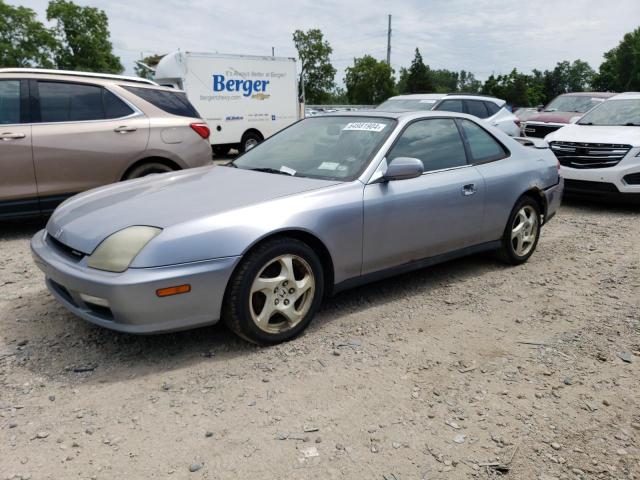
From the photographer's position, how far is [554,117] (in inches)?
515

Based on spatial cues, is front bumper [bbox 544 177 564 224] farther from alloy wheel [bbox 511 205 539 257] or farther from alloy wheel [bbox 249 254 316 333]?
alloy wheel [bbox 249 254 316 333]

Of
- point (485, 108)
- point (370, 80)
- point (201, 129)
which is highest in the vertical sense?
point (370, 80)

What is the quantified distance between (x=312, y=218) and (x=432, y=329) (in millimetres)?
1119

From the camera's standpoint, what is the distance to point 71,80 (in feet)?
18.9

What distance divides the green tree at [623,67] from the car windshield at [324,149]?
273 ft

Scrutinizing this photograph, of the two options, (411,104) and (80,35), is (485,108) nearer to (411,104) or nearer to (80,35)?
(411,104)

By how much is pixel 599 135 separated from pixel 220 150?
10.2 metres

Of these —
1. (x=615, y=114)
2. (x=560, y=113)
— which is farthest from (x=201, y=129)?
(x=560, y=113)

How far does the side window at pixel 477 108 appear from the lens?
1090 centimetres

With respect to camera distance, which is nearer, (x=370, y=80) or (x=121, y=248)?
(x=121, y=248)

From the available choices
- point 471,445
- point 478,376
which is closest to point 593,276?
point 478,376

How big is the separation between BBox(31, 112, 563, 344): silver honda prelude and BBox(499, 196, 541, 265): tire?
0.02 meters

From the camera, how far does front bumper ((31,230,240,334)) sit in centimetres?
273

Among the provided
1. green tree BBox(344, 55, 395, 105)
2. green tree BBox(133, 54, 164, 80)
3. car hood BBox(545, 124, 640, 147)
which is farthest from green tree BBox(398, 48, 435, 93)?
car hood BBox(545, 124, 640, 147)
